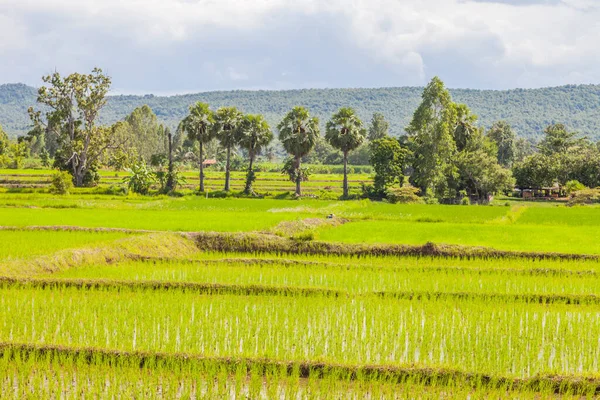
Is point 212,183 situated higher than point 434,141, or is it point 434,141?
point 434,141

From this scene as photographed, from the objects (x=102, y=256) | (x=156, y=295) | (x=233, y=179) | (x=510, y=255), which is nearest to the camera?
(x=156, y=295)

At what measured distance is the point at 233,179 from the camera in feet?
263

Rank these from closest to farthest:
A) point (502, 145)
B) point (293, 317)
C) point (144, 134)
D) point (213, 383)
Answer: point (213, 383), point (293, 317), point (502, 145), point (144, 134)

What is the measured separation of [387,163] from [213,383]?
177ft

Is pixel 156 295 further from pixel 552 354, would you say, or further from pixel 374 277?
pixel 552 354

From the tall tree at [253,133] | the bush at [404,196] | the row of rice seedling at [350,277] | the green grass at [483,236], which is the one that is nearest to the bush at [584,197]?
the bush at [404,196]

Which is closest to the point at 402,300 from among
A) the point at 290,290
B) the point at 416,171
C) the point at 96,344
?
the point at 290,290

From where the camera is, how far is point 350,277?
16047 mm

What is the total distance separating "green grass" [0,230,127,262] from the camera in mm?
17328

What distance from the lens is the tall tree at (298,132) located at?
6669 cm

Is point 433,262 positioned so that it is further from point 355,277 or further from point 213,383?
point 213,383

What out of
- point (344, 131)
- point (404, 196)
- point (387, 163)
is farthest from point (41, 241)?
point (344, 131)

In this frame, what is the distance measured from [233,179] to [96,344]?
70.8 meters

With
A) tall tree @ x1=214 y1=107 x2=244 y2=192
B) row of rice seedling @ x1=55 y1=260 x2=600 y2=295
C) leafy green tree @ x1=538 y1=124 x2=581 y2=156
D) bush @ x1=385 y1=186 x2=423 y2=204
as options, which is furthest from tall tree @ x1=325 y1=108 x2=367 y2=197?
row of rice seedling @ x1=55 y1=260 x2=600 y2=295
